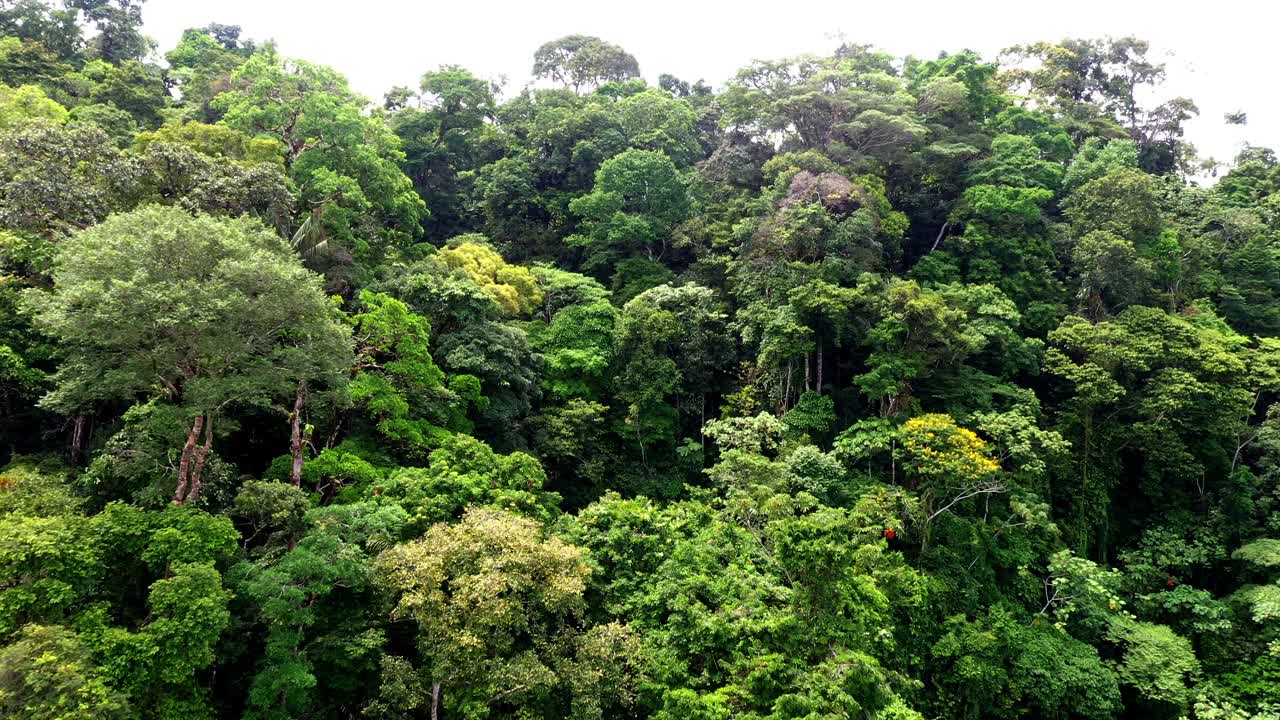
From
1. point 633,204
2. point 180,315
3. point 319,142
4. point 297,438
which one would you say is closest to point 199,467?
point 297,438

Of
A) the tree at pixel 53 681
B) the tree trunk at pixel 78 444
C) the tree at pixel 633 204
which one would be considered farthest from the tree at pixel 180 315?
the tree at pixel 633 204

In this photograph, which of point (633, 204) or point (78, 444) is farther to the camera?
point (633, 204)

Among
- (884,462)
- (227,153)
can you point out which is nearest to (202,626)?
(227,153)

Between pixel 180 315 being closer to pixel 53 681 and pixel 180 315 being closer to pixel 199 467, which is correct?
pixel 199 467

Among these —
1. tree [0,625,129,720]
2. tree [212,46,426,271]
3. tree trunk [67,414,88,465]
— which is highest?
tree [212,46,426,271]

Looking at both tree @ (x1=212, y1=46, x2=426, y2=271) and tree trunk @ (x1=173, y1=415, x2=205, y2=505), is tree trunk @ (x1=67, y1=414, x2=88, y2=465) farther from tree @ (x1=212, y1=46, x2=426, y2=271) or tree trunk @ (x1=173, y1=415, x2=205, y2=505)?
tree @ (x1=212, y1=46, x2=426, y2=271)

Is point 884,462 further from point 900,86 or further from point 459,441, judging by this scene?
point 900,86

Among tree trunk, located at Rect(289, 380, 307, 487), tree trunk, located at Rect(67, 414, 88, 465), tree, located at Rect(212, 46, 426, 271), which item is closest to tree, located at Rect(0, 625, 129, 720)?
tree trunk, located at Rect(289, 380, 307, 487)
